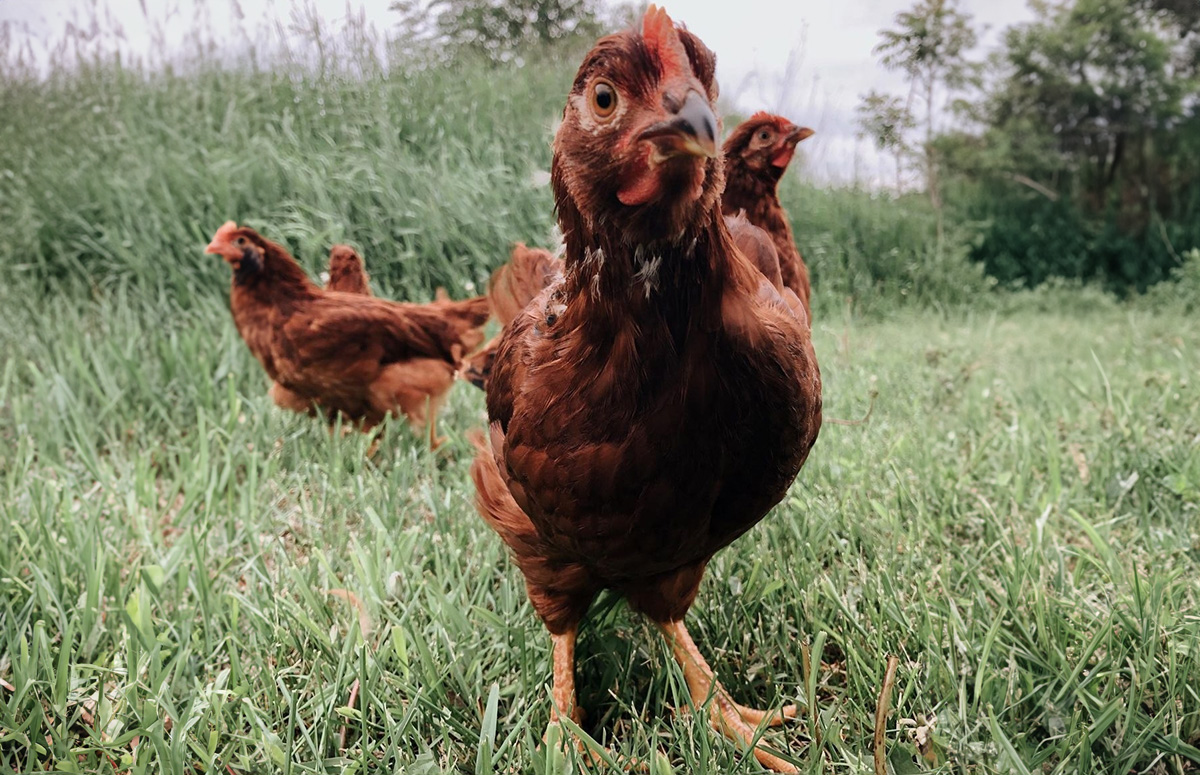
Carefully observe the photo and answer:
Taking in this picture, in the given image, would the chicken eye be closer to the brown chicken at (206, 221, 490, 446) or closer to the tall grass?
the brown chicken at (206, 221, 490, 446)

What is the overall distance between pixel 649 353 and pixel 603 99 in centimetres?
36

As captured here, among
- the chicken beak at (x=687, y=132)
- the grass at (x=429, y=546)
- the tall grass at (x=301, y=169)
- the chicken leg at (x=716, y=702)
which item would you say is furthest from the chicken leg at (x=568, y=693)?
the tall grass at (x=301, y=169)

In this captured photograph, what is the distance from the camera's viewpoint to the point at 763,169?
2529 millimetres

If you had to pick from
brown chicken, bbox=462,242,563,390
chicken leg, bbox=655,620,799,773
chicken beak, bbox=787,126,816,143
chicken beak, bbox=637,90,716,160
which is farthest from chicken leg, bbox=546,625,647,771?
chicken beak, bbox=787,126,816,143

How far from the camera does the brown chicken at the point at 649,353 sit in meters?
0.89

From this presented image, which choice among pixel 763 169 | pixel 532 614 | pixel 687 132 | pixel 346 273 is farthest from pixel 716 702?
pixel 346 273

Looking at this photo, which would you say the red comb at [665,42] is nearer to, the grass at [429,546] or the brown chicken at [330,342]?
the grass at [429,546]

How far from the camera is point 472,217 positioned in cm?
416

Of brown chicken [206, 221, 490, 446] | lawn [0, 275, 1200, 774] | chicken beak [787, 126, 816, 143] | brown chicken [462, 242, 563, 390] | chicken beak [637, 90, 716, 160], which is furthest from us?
brown chicken [206, 221, 490, 446]

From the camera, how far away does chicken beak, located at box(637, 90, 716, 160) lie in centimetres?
81

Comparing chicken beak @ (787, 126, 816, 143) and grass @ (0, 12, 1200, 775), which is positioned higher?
chicken beak @ (787, 126, 816, 143)

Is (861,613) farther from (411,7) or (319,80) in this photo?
(319,80)

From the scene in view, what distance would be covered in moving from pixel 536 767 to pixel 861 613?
2.65 ft

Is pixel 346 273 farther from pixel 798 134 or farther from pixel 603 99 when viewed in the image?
pixel 603 99
